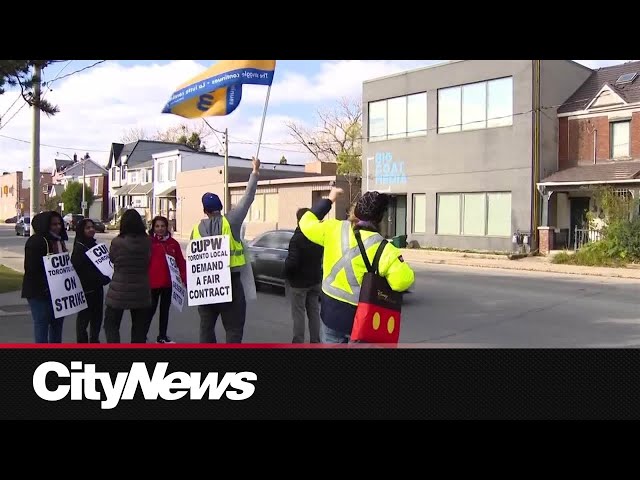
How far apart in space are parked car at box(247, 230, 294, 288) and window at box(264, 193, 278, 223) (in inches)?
930

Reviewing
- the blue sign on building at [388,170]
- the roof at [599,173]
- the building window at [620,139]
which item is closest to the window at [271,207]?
the blue sign on building at [388,170]

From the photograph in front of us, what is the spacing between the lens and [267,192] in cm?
3691

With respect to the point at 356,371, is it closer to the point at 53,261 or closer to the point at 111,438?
the point at 111,438

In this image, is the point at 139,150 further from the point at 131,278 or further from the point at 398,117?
the point at 131,278

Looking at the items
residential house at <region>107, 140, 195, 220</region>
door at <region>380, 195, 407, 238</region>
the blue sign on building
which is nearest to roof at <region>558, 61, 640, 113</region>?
the blue sign on building

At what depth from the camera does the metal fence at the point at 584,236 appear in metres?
23.0

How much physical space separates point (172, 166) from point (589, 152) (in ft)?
111

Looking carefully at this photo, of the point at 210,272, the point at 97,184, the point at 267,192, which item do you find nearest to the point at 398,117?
the point at 267,192

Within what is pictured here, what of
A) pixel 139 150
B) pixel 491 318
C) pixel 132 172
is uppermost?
pixel 139 150

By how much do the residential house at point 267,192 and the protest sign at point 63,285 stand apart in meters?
23.1

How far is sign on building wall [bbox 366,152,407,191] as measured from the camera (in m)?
29.1

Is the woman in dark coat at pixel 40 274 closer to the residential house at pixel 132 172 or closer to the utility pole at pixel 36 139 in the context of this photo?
the utility pole at pixel 36 139

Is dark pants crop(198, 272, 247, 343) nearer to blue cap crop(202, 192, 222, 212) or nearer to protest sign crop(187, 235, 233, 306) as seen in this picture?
protest sign crop(187, 235, 233, 306)

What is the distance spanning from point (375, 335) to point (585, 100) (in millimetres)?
24547
